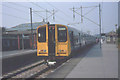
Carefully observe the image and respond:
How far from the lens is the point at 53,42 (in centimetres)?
1045

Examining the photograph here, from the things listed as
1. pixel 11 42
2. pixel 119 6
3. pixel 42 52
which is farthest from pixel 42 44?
pixel 11 42

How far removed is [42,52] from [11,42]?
16.7m

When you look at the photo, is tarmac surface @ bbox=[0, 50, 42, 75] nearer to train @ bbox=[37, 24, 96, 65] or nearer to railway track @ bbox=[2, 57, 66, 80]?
railway track @ bbox=[2, 57, 66, 80]

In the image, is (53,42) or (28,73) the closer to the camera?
(28,73)

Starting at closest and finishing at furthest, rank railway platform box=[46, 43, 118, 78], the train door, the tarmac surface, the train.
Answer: railway platform box=[46, 43, 118, 78]
the tarmac surface
the train
the train door

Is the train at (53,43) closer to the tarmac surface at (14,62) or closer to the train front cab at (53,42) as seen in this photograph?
the train front cab at (53,42)

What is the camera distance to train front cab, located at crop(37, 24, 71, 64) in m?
10.3

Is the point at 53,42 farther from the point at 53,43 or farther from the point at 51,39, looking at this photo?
the point at 51,39

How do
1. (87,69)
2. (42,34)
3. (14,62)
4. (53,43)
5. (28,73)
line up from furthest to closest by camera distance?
(14,62), (42,34), (53,43), (28,73), (87,69)

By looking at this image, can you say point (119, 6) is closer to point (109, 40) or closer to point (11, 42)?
point (11, 42)

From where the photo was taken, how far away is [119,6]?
50.1 feet

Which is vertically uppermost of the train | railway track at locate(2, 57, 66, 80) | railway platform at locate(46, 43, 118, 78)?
the train

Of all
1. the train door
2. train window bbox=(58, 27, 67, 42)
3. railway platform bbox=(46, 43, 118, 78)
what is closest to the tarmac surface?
the train door

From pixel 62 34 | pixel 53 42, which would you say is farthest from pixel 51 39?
pixel 62 34
